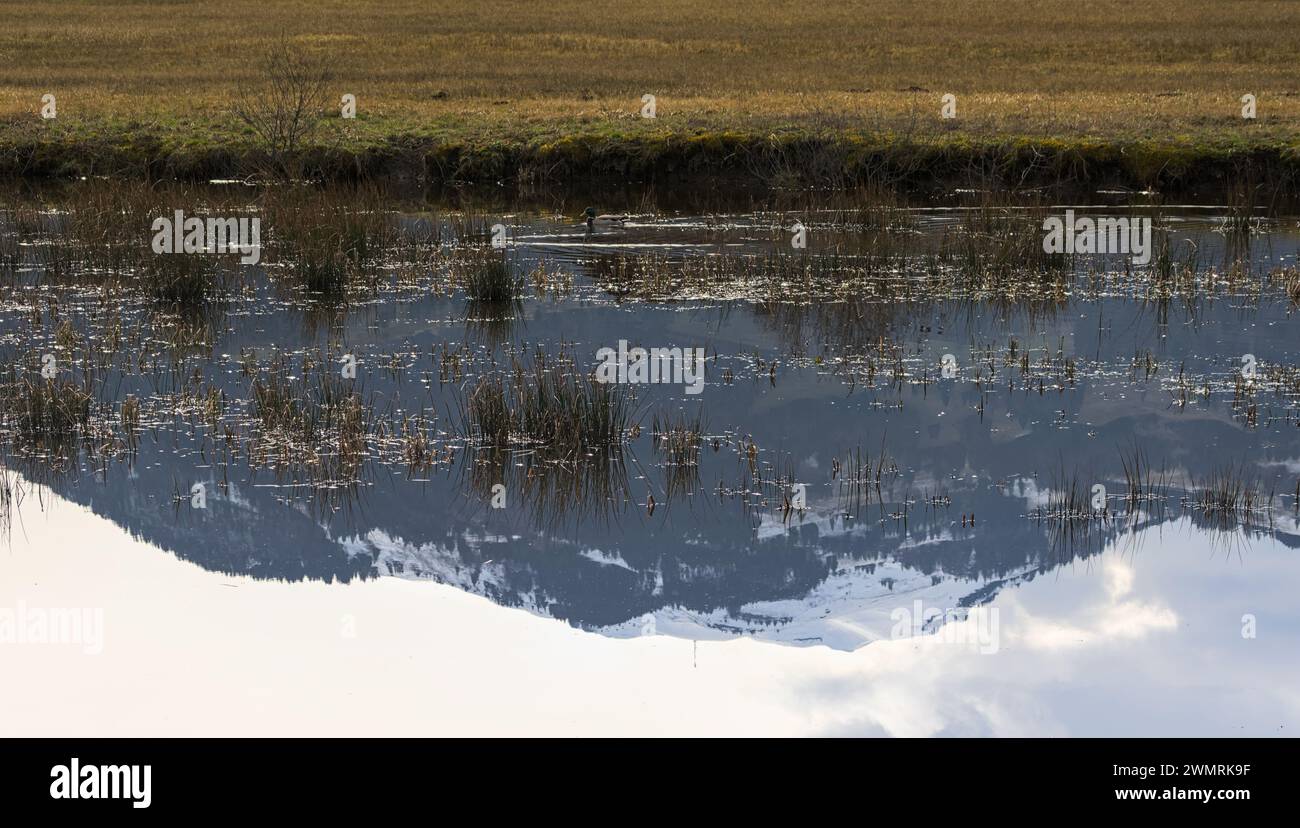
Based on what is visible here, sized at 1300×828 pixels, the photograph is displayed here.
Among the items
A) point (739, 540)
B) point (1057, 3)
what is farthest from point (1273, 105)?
point (1057, 3)

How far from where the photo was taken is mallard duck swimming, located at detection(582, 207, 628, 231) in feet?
57.7

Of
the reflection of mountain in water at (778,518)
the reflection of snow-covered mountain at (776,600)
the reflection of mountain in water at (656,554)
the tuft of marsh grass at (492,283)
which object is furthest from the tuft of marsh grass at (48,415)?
the tuft of marsh grass at (492,283)

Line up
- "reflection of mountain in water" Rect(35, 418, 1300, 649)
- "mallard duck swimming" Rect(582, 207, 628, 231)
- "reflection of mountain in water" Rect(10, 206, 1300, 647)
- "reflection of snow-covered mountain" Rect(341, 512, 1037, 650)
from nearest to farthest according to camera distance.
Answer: "reflection of snow-covered mountain" Rect(341, 512, 1037, 650) → "reflection of mountain in water" Rect(35, 418, 1300, 649) → "reflection of mountain in water" Rect(10, 206, 1300, 647) → "mallard duck swimming" Rect(582, 207, 628, 231)

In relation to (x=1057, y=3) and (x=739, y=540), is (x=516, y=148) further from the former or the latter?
(x=1057, y=3)

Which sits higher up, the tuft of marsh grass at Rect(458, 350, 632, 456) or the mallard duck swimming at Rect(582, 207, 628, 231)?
the mallard duck swimming at Rect(582, 207, 628, 231)

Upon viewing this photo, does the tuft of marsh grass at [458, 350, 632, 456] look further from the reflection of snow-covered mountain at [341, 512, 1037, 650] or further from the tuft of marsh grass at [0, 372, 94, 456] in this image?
the tuft of marsh grass at [0, 372, 94, 456]

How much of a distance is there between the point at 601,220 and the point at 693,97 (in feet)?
33.3

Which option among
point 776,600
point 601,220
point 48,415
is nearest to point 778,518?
point 776,600

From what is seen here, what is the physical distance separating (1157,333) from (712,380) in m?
4.00

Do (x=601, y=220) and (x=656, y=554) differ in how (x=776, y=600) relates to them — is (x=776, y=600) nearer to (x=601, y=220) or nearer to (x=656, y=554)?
(x=656, y=554)

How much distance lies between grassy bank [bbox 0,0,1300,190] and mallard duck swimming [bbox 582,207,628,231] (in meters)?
3.18

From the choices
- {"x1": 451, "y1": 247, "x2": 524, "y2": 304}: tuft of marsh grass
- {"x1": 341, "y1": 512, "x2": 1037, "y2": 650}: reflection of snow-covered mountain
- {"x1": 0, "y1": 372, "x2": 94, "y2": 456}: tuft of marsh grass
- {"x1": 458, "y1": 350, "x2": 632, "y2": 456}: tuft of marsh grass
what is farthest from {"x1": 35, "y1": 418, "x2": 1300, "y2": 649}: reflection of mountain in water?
{"x1": 451, "y1": 247, "x2": 524, "y2": 304}: tuft of marsh grass

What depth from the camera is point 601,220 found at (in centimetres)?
1844

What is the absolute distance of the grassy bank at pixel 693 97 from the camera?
811 inches
